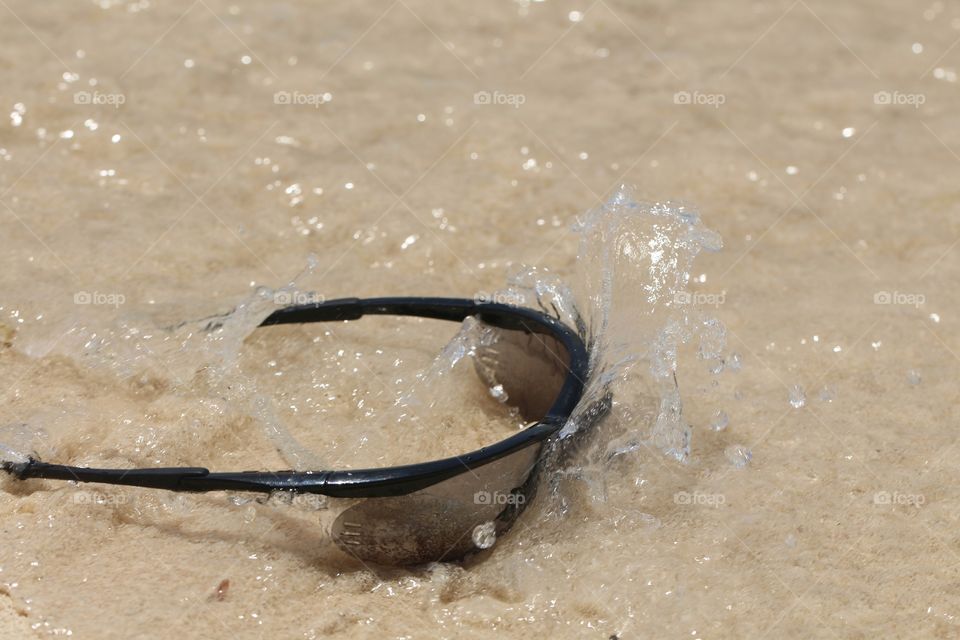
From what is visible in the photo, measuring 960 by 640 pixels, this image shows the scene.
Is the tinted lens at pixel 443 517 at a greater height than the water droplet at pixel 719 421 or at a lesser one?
greater

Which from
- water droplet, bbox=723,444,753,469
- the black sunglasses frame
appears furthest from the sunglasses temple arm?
water droplet, bbox=723,444,753,469

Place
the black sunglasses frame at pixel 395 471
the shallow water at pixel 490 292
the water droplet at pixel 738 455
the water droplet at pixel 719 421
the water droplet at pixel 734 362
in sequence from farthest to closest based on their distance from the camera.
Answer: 1. the water droplet at pixel 734 362
2. the water droplet at pixel 719 421
3. the water droplet at pixel 738 455
4. the shallow water at pixel 490 292
5. the black sunglasses frame at pixel 395 471

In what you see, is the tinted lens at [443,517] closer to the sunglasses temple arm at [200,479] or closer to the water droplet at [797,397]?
the sunglasses temple arm at [200,479]

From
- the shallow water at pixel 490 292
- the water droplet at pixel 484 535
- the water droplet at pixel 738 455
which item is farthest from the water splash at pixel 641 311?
the water droplet at pixel 484 535

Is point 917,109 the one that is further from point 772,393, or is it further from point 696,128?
point 772,393

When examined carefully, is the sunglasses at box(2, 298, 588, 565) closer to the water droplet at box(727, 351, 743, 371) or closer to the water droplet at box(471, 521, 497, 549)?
the water droplet at box(471, 521, 497, 549)

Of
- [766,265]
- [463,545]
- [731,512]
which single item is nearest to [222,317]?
[463,545]
